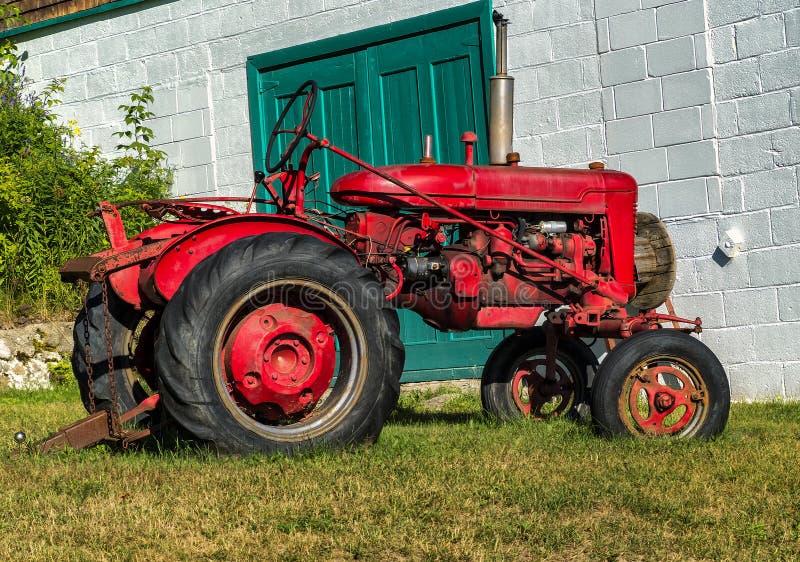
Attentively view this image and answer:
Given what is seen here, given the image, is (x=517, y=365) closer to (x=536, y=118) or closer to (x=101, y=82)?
(x=536, y=118)

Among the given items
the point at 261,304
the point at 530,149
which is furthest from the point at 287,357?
the point at 530,149

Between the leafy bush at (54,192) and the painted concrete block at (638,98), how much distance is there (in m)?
4.13

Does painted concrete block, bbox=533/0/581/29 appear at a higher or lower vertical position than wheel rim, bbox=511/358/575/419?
higher

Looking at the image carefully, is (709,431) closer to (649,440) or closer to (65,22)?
(649,440)

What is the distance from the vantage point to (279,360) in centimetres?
439

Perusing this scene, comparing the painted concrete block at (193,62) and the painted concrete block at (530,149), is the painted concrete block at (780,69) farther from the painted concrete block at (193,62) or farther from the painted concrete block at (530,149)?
the painted concrete block at (193,62)

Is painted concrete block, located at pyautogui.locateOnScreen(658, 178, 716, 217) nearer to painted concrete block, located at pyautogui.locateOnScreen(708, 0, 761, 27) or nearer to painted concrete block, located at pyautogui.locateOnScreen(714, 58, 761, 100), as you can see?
painted concrete block, located at pyautogui.locateOnScreen(714, 58, 761, 100)

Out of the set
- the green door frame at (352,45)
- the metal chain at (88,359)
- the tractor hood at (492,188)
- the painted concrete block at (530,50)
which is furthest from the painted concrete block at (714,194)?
the metal chain at (88,359)

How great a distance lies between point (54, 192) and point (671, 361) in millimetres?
5920

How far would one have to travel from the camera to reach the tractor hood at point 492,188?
511 centimetres

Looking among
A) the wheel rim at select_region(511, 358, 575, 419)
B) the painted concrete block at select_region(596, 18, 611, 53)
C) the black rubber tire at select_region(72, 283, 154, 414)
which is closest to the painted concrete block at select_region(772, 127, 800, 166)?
the painted concrete block at select_region(596, 18, 611, 53)

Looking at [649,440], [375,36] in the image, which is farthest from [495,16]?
[649,440]

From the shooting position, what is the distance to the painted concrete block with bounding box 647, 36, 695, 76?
6.92 metres

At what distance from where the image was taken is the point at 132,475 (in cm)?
405
